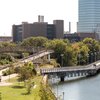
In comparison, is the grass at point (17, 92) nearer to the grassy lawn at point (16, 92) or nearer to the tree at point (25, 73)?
the grassy lawn at point (16, 92)

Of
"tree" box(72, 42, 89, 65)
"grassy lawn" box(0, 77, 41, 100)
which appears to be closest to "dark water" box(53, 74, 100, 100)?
"grassy lawn" box(0, 77, 41, 100)

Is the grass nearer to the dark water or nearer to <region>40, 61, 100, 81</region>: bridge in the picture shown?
the dark water

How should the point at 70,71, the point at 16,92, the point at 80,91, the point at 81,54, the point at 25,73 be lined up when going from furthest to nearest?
1. the point at 81,54
2. the point at 70,71
3. the point at 80,91
4. the point at 25,73
5. the point at 16,92

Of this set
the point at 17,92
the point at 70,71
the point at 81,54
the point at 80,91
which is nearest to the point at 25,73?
the point at 80,91

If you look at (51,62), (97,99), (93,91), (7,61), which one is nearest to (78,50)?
(51,62)

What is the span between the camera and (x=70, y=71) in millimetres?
124375

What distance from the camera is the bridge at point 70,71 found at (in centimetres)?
11438

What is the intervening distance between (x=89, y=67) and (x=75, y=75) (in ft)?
32.7

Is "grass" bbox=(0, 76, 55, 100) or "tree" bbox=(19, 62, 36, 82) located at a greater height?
"tree" bbox=(19, 62, 36, 82)

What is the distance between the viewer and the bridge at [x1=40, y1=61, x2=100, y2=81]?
375ft

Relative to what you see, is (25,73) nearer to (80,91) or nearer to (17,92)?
(80,91)

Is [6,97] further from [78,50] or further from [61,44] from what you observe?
[78,50]

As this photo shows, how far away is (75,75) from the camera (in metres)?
131

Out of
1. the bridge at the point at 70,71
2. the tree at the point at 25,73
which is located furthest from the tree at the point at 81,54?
the tree at the point at 25,73
